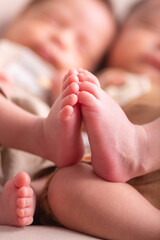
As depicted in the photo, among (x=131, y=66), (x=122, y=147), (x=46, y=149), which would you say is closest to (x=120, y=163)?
(x=122, y=147)

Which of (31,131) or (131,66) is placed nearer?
(31,131)

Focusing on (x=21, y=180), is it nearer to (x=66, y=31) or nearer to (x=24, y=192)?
(x=24, y=192)

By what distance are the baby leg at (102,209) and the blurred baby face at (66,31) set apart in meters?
0.98

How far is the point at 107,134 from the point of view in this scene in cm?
57

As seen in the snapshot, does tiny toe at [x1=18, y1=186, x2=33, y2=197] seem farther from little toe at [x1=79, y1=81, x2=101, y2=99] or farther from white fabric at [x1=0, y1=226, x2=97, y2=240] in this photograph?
little toe at [x1=79, y1=81, x2=101, y2=99]

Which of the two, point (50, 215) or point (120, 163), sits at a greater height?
point (120, 163)

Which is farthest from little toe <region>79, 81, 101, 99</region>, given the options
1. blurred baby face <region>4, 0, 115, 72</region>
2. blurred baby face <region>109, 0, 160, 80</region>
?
blurred baby face <region>4, 0, 115, 72</region>

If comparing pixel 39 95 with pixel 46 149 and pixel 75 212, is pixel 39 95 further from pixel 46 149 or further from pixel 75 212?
pixel 75 212

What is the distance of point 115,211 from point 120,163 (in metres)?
0.08

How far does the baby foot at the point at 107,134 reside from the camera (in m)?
0.56

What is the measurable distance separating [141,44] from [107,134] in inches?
39.3

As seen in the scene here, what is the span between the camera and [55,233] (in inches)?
23.0

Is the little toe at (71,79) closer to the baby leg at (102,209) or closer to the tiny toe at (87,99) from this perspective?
the tiny toe at (87,99)

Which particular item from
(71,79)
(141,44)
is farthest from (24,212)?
(141,44)
